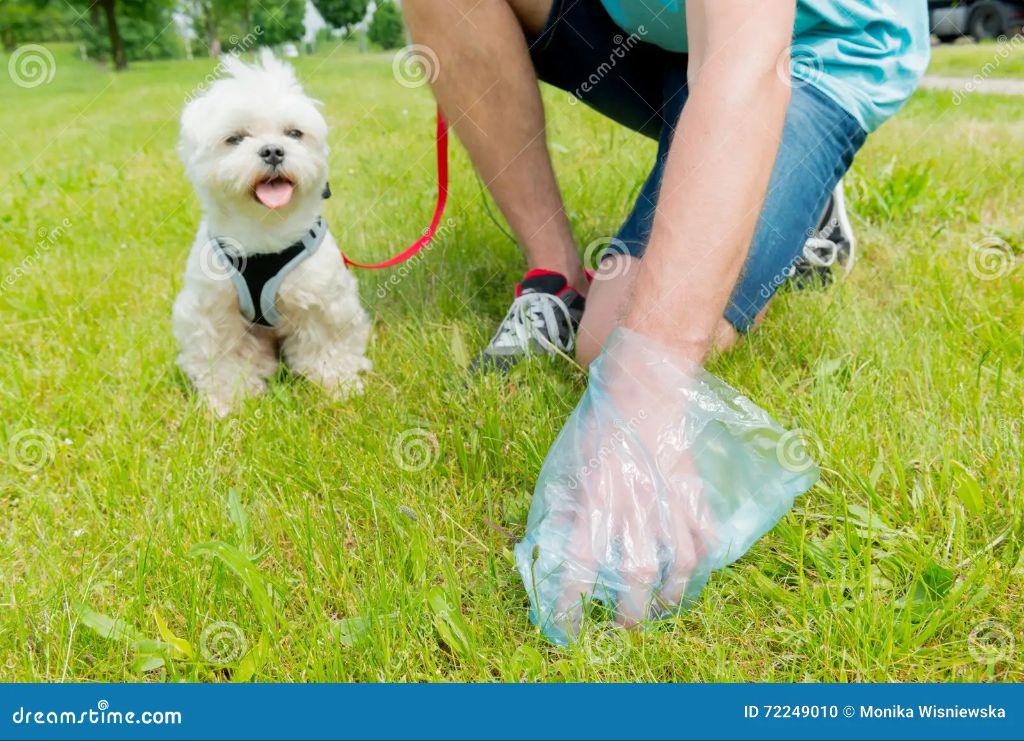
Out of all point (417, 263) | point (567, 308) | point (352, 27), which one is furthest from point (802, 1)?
point (352, 27)

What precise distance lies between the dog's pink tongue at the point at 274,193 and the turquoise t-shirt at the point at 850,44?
0.94m

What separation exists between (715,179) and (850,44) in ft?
3.06

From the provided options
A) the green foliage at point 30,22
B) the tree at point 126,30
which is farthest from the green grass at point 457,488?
the green foliage at point 30,22

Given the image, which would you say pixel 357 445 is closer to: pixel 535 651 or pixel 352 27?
pixel 535 651

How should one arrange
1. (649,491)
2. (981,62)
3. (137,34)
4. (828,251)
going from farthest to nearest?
1. (137,34)
2. (981,62)
3. (828,251)
4. (649,491)

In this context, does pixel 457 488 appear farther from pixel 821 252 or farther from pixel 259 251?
pixel 821 252

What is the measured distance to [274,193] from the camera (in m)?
1.93

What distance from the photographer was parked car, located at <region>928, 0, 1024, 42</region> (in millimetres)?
12672

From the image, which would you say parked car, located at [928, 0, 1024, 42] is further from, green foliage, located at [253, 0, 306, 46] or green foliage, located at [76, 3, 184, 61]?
green foliage, located at [76, 3, 184, 61]

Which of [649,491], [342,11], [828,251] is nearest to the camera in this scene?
[649,491]

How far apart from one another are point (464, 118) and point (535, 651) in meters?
1.59

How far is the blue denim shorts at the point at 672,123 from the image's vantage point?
5.97 feet

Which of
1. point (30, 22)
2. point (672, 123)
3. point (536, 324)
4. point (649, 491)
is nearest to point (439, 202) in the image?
point (536, 324)

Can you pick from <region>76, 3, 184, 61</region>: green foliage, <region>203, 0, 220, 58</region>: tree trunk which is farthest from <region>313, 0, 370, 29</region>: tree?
<region>76, 3, 184, 61</region>: green foliage
